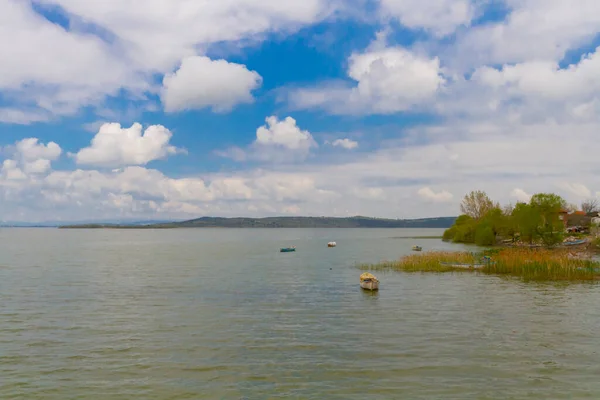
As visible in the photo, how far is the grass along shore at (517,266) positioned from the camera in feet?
188

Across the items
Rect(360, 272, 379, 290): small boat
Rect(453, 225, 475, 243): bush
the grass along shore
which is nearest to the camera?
Rect(360, 272, 379, 290): small boat

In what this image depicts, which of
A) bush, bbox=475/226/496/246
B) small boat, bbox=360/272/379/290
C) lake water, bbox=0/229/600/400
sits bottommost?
lake water, bbox=0/229/600/400

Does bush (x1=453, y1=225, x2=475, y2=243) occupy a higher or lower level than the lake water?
higher

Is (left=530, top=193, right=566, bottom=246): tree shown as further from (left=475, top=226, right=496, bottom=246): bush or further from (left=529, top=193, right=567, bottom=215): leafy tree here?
(left=475, top=226, right=496, bottom=246): bush

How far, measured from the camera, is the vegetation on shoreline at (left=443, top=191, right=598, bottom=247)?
107m

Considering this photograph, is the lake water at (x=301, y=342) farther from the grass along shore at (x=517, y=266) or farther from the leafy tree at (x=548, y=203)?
the leafy tree at (x=548, y=203)

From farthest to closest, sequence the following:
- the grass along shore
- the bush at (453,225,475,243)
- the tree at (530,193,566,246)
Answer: the bush at (453,225,475,243)
the tree at (530,193,566,246)
the grass along shore

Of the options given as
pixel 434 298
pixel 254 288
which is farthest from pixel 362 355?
pixel 254 288

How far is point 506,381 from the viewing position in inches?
867

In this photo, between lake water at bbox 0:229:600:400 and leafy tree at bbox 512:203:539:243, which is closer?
lake water at bbox 0:229:600:400

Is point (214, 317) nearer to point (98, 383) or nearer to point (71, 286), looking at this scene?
point (98, 383)

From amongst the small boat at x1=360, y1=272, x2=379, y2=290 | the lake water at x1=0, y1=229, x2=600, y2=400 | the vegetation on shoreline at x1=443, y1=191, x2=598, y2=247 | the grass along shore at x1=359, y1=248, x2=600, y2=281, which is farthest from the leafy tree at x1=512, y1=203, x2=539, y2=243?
the small boat at x1=360, y1=272, x2=379, y2=290

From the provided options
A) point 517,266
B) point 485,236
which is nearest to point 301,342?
point 517,266

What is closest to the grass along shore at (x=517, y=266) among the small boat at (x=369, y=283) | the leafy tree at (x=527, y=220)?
the small boat at (x=369, y=283)
